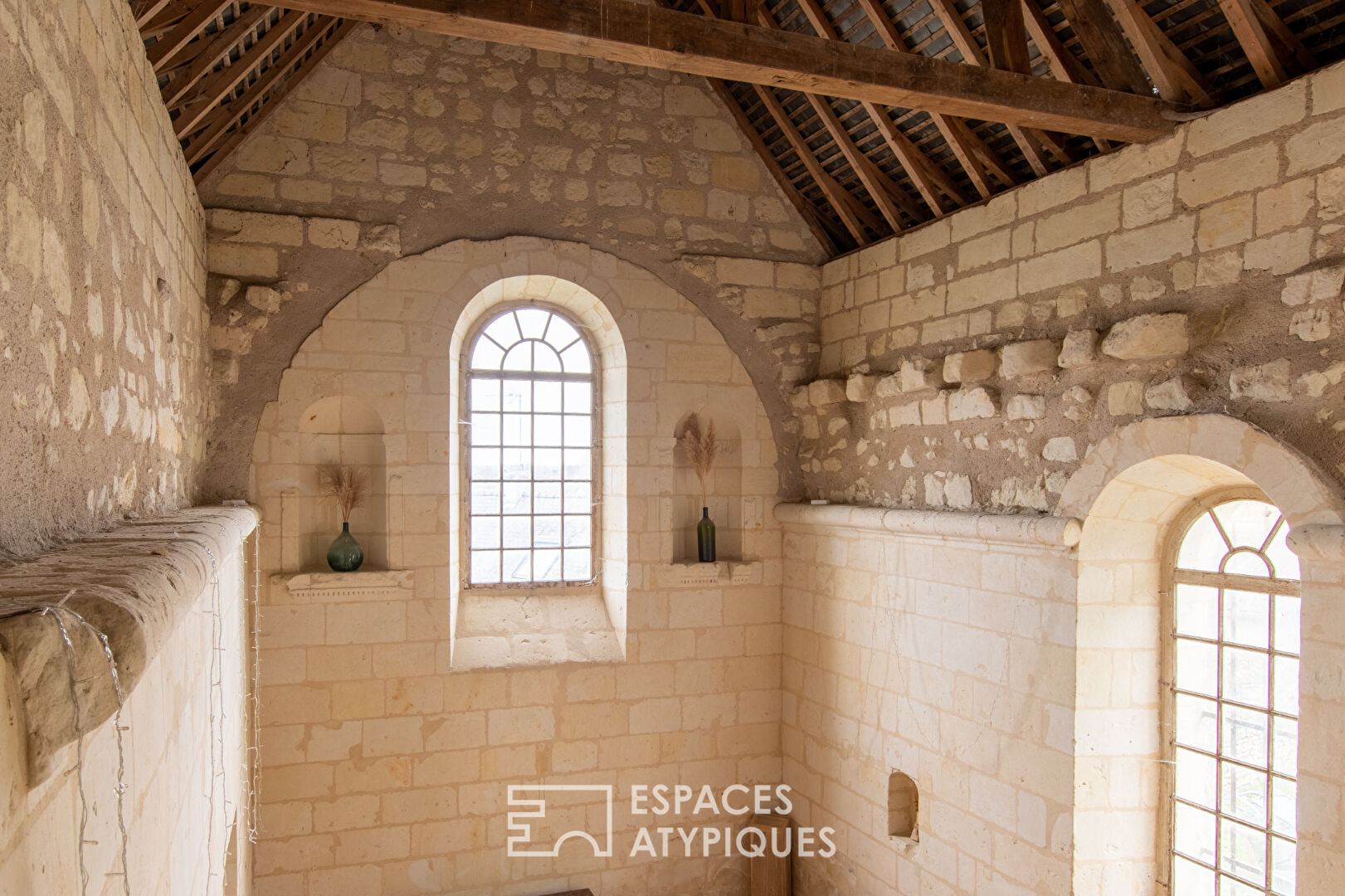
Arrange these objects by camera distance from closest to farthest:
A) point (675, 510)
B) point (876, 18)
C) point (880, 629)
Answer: point (876, 18)
point (880, 629)
point (675, 510)

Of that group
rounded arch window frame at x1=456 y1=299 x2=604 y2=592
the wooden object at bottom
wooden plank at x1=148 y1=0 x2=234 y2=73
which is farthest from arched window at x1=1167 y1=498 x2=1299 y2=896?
wooden plank at x1=148 y1=0 x2=234 y2=73

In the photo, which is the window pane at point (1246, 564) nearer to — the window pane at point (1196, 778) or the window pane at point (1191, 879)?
the window pane at point (1196, 778)

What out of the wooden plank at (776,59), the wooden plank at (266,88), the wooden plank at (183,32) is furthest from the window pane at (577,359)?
the wooden plank at (183,32)

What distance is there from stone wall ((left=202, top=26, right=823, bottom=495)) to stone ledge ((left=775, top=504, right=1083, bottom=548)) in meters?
0.77

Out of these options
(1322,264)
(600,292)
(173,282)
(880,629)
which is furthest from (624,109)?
(1322,264)

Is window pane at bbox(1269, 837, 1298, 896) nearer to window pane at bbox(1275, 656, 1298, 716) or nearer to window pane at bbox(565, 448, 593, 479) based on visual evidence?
window pane at bbox(1275, 656, 1298, 716)

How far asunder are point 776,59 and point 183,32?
6.53ft

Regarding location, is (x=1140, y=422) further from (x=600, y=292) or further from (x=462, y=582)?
(x=462, y=582)

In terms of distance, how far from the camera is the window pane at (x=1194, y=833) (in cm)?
343

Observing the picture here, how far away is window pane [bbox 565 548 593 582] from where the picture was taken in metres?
5.49

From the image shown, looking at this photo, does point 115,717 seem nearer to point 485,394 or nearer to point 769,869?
point 485,394

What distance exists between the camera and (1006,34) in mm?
3439

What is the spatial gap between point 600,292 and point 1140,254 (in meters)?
2.78

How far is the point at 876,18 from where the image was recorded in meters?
4.02
